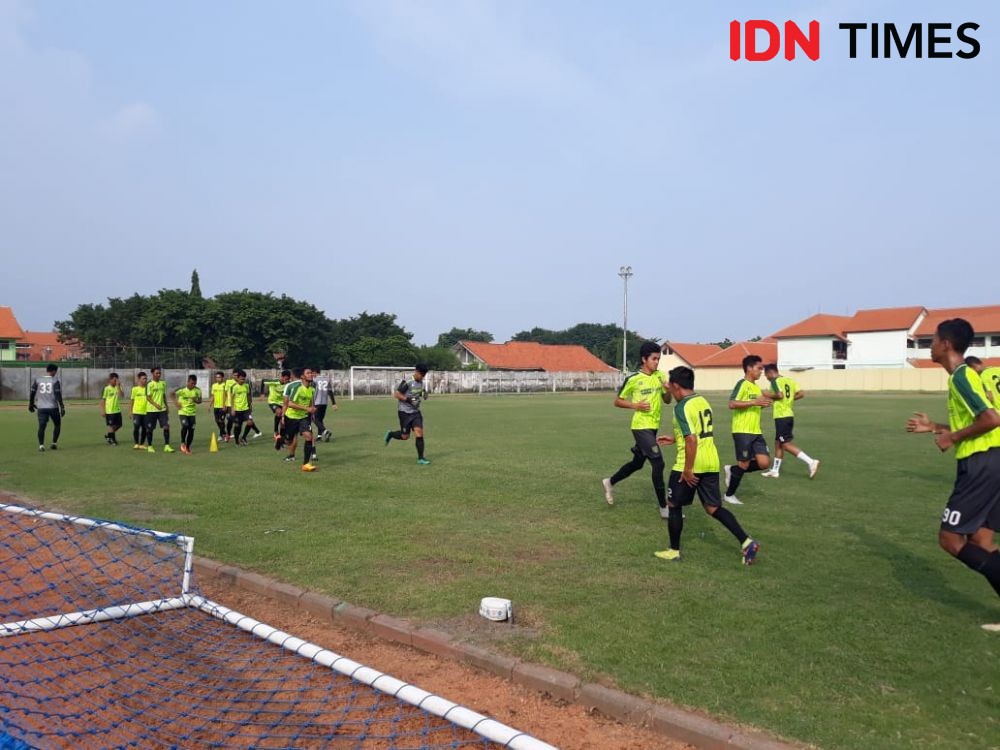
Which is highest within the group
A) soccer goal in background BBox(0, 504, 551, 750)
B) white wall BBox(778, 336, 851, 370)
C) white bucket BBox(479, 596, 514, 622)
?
white wall BBox(778, 336, 851, 370)

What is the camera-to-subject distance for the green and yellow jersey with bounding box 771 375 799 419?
38.5 feet

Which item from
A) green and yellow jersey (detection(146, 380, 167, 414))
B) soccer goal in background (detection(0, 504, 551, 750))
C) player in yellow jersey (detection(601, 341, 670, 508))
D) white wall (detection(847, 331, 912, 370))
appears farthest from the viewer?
white wall (detection(847, 331, 912, 370))

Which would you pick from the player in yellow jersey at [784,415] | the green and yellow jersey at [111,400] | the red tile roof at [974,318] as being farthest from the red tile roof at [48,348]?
the red tile roof at [974,318]

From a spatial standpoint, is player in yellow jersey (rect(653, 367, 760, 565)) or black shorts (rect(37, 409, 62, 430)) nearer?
player in yellow jersey (rect(653, 367, 760, 565))

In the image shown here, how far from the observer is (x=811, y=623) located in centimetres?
507

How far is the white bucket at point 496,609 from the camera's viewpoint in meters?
5.10

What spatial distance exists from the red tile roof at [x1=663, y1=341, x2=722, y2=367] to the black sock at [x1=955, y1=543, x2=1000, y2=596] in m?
78.6

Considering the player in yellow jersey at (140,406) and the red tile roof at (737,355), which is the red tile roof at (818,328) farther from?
the player in yellow jersey at (140,406)

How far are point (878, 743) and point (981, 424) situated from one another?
8.00 feet

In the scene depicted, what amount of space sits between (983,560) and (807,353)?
243 ft

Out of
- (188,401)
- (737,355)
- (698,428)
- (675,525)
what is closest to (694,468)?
(698,428)

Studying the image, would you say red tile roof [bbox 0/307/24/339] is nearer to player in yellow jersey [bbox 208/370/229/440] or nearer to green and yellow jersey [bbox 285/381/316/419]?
player in yellow jersey [bbox 208/370/229/440]

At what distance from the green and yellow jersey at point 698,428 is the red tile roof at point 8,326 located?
7306 cm

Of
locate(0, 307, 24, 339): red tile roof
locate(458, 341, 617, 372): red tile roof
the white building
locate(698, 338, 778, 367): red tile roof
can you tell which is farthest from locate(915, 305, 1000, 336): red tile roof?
locate(0, 307, 24, 339): red tile roof
